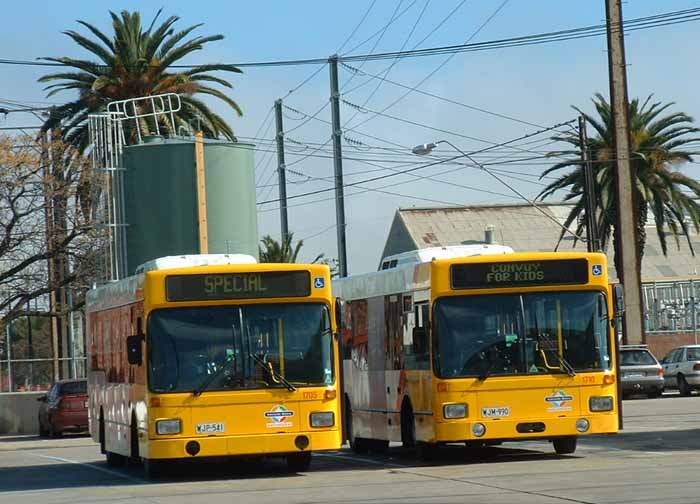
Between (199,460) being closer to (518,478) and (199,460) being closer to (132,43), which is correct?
(518,478)

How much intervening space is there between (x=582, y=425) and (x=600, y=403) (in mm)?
360

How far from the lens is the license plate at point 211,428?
716 inches

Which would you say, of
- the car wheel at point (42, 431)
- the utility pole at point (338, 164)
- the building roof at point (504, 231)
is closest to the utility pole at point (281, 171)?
the utility pole at point (338, 164)

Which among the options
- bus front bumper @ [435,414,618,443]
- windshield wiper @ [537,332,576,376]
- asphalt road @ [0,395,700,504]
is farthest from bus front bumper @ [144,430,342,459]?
windshield wiper @ [537,332,576,376]

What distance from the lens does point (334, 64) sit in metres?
47.7

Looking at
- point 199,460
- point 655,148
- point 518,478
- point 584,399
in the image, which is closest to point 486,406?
point 584,399

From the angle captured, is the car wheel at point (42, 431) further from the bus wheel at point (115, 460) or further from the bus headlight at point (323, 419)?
the bus headlight at point (323, 419)

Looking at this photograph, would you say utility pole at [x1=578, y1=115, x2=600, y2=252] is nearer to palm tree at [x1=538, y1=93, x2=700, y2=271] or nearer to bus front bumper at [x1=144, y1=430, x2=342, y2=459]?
palm tree at [x1=538, y1=93, x2=700, y2=271]

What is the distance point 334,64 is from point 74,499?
106 feet

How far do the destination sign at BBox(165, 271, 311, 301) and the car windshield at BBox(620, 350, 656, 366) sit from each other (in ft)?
81.3

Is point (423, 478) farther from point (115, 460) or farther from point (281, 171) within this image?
point (281, 171)

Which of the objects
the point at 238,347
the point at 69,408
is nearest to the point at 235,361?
the point at 238,347

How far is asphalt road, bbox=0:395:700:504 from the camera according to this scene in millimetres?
14727

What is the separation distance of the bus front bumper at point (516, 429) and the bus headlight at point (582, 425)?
0.03 m
